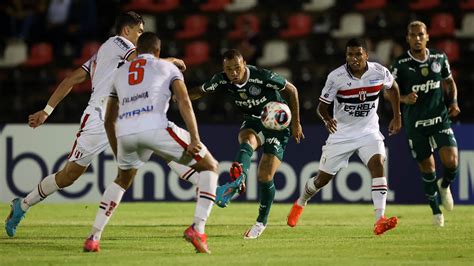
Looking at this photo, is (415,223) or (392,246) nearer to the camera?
(392,246)

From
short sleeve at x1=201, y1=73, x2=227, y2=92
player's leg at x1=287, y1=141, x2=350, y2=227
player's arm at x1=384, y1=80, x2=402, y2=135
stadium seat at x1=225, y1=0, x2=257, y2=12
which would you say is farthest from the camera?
stadium seat at x1=225, y1=0, x2=257, y2=12

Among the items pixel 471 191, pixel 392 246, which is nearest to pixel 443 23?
pixel 471 191

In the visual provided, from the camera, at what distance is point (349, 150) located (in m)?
12.5

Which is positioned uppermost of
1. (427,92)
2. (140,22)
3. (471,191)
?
(140,22)

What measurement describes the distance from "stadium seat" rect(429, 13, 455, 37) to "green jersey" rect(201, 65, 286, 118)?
9.13 metres

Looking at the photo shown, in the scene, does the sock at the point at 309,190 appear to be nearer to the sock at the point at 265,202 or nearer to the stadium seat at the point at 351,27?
the sock at the point at 265,202

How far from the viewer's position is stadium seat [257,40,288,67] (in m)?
21.0

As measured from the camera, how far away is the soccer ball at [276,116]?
39.3 ft

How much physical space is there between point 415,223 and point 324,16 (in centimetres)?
825

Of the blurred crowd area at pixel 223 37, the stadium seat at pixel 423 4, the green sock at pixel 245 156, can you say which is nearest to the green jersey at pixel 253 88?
the green sock at pixel 245 156

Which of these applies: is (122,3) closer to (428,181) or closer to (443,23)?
(443,23)

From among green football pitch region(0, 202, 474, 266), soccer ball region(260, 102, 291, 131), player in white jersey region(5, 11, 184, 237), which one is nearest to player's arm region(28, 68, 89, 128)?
player in white jersey region(5, 11, 184, 237)

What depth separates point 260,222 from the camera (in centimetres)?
1202

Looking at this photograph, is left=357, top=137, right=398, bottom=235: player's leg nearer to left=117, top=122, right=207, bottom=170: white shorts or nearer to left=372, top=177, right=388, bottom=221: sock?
left=372, top=177, right=388, bottom=221: sock
